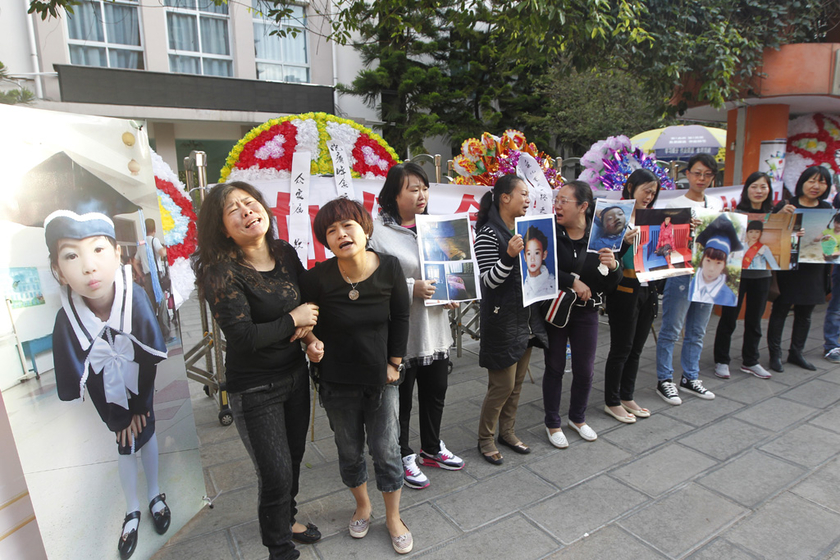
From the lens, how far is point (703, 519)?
2299 mm

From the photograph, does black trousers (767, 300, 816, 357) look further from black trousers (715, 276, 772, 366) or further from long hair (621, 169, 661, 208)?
long hair (621, 169, 661, 208)

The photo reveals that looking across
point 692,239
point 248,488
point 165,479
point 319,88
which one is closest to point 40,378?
point 165,479

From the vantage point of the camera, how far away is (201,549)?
2199 mm

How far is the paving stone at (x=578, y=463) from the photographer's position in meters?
2.69

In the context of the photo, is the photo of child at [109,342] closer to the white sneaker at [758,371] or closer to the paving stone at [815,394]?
the paving stone at [815,394]

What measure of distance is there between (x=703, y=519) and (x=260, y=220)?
94.3 inches

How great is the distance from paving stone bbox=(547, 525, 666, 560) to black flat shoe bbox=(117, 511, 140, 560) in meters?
1.73

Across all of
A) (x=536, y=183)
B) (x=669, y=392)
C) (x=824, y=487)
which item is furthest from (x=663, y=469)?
(x=536, y=183)

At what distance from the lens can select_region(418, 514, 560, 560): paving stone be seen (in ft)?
6.91

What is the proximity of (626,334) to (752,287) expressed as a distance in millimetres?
Result: 1589

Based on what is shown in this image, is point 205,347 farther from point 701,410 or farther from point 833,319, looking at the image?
point 833,319

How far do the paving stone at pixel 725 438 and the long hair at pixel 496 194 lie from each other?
1.86 metres

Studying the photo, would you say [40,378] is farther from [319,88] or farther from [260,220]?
[319,88]

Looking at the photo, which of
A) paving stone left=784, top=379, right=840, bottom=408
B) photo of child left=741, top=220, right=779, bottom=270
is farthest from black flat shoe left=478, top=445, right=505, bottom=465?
photo of child left=741, top=220, right=779, bottom=270
